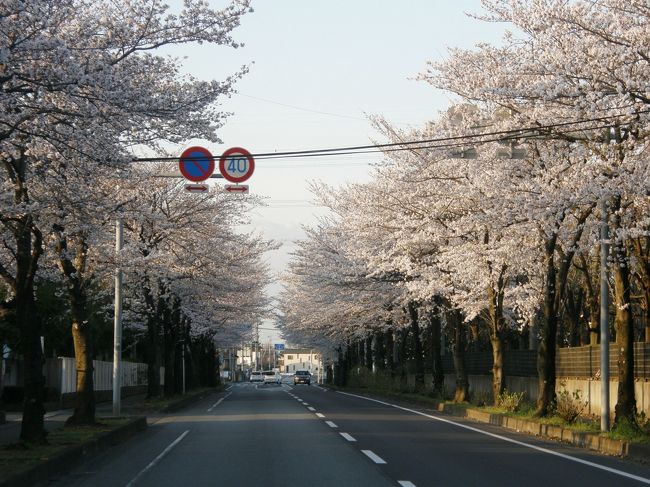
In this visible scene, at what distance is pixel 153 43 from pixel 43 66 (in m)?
2.01

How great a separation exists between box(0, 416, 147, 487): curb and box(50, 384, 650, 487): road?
8.6 inches

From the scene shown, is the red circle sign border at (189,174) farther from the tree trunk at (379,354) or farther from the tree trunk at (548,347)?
the tree trunk at (379,354)

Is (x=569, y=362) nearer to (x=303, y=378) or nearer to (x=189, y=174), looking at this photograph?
(x=189, y=174)

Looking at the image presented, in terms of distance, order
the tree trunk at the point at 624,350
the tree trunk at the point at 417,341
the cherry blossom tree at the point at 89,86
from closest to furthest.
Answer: the cherry blossom tree at the point at 89,86
the tree trunk at the point at 624,350
the tree trunk at the point at 417,341

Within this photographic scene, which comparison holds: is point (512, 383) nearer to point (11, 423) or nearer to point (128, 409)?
point (128, 409)

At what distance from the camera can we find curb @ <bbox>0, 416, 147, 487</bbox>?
11555mm

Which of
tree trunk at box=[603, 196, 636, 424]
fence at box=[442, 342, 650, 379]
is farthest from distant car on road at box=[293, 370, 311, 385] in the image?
tree trunk at box=[603, 196, 636, 424]

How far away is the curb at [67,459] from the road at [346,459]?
22cm

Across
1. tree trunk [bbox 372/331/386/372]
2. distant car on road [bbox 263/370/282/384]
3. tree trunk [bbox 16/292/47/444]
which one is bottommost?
distant car on road [bbox 263/370/282/384]

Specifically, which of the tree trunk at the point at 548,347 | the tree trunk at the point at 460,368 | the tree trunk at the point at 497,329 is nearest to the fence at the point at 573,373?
the tree trunk at the point at 460,368

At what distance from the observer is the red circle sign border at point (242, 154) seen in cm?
1916

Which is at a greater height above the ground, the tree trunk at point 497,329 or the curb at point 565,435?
the tree trunk at point 497,329

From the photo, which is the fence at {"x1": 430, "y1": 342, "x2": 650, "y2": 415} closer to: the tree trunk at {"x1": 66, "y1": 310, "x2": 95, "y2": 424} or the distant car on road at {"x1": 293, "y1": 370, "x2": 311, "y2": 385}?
the tree trunk at {"x1": 66, "y1": 310, "x2": 95, "y2": 424}

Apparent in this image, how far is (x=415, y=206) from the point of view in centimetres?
2845
